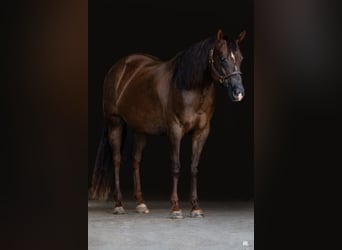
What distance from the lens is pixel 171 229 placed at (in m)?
→ 7.62

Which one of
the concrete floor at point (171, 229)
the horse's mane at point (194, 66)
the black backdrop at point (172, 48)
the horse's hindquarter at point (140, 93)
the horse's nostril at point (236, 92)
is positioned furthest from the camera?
the black backdrop at point (172, 48)

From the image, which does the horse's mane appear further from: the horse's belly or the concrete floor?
the concrete floor

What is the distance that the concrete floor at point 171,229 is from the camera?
6.79 m

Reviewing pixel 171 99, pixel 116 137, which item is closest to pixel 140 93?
pixel 171 99

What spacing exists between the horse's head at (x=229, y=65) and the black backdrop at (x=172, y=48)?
433cm

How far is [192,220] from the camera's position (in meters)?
8.30

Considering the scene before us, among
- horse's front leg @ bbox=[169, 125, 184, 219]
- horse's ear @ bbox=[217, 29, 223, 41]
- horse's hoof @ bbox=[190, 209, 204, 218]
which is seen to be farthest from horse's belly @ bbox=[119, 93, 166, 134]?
horse's ear @ bbox=[217, 29, 223, 41]

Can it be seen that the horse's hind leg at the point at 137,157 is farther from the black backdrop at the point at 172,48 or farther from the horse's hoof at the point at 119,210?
the black backdrop at the point at 172,48

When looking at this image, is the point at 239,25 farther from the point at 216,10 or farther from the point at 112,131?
the point at 112,131

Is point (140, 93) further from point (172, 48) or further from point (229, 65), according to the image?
point (172, 48)

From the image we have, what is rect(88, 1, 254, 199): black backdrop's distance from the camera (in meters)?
12.7

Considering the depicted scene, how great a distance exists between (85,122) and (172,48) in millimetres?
8415

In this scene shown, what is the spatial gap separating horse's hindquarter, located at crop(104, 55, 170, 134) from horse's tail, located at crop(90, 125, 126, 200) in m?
0.37

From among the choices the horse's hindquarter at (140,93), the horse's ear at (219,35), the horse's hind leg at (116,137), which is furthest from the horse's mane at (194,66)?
the horse's hind leg at (116,137)
